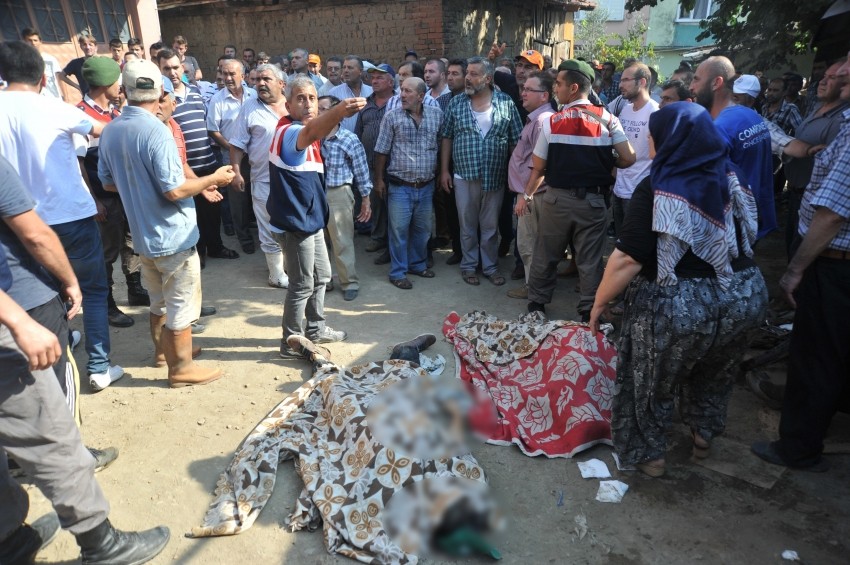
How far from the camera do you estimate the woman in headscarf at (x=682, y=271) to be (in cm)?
263

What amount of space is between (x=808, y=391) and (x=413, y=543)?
2.88m

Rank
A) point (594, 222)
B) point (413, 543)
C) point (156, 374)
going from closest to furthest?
1. point (413, 543)
2. point (156, 374)
3. point (594, 222)

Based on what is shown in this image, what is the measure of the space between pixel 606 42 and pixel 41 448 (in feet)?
87.1

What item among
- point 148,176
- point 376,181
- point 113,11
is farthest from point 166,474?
point 113,11

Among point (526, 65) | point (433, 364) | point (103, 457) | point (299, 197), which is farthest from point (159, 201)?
point (526, 65)

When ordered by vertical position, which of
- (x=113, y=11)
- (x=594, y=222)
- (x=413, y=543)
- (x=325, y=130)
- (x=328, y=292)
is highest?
(x=113, y=11)

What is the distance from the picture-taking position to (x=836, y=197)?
8.76 feet

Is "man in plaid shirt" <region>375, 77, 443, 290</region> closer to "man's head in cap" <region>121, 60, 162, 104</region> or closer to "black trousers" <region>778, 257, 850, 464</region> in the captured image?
"man's head in cap" <region>121, 60, 162, 104</region>

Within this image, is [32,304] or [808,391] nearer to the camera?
[32,304]

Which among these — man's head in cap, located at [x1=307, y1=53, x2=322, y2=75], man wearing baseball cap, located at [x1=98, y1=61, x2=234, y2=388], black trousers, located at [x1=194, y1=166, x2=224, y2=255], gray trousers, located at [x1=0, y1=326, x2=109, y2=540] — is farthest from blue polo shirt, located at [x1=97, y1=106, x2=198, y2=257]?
man's head in cap, located at [x1=307, y1=53, x2=322, y2=75]

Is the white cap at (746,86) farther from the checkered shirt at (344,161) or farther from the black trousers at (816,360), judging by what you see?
the checkered shirt at (344,161)

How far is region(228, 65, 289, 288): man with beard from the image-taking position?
208 inches

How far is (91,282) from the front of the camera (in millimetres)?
3959

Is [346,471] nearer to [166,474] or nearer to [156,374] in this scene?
[166,474]
